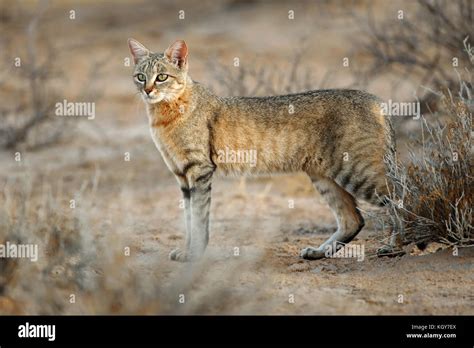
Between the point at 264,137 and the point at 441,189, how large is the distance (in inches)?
62.3

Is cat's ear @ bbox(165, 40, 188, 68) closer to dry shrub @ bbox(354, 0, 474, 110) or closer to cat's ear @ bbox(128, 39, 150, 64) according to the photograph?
cat's ear @ bbox(128, 39, 150, 64)

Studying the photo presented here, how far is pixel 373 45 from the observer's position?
9906 mm

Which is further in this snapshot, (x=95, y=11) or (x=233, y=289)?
(x=95, y=11)

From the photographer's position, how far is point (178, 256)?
638 centimetres

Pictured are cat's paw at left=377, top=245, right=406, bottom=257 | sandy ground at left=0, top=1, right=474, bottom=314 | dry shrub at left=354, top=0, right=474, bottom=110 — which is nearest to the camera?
sandy ground at left=0, top=1, right=474, bottom=314

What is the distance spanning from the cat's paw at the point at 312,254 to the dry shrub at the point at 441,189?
0.75 meters

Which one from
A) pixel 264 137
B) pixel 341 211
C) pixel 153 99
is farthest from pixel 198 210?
pixel 341 211

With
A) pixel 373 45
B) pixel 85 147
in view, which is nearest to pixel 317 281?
pixel 373 45

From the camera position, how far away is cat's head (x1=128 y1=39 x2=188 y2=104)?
6.31 m

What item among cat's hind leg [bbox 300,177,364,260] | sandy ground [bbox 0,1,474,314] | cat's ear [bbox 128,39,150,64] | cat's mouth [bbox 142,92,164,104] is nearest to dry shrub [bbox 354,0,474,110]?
sandy ground [bbox 0,1,474,314]

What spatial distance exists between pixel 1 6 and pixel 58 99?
7.54 meters

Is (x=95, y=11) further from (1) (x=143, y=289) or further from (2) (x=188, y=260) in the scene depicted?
(1) (x=143, y=289)

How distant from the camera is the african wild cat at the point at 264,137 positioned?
623 cm
